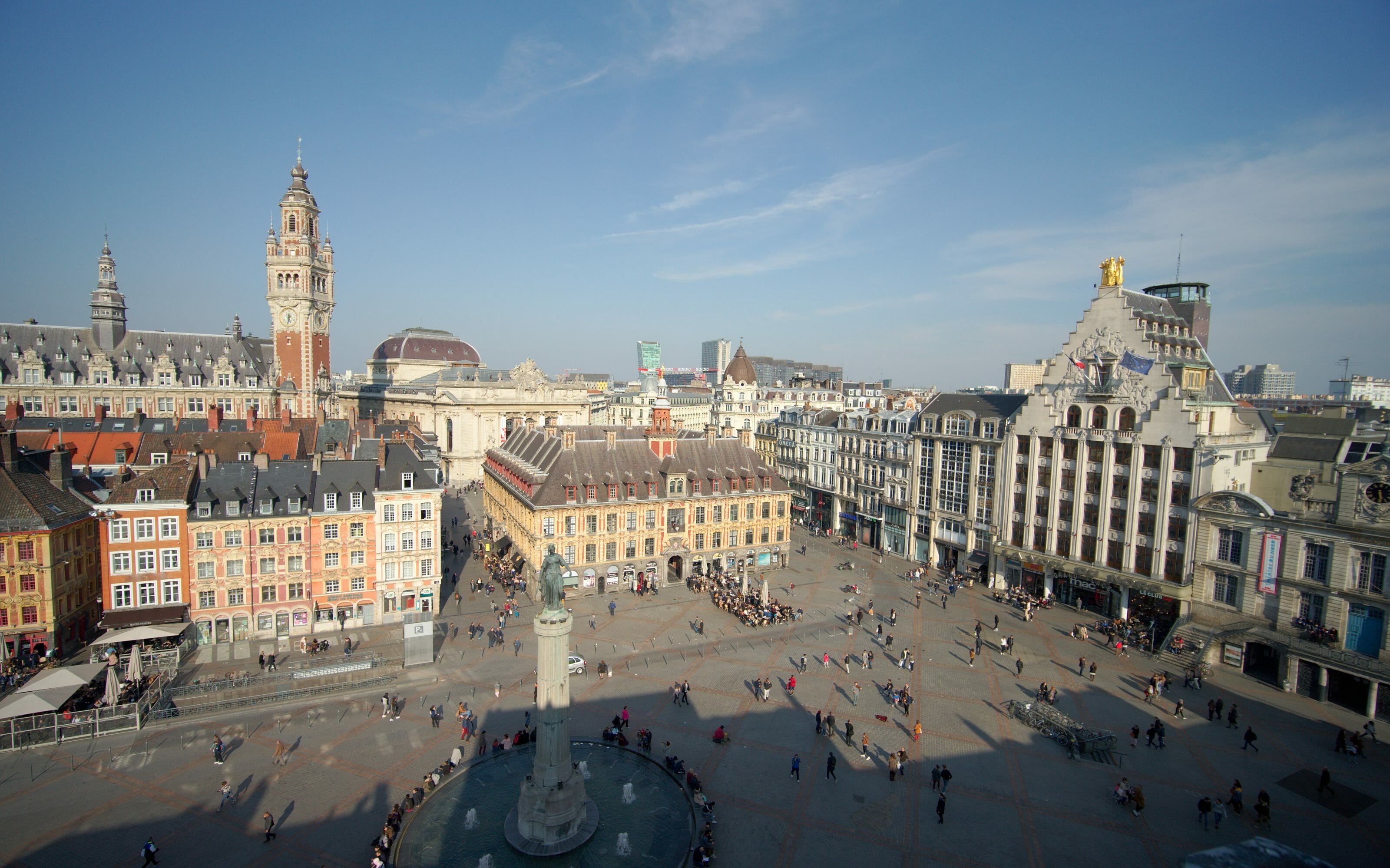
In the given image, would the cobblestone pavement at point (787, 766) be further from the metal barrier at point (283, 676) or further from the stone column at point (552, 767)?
the stone column at point (552, 767)

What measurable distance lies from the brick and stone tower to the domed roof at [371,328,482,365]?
4666cm

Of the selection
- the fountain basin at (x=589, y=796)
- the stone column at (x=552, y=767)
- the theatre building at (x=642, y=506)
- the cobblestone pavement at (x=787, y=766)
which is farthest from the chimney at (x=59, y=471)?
A: the stone column at (x=552, y=767)

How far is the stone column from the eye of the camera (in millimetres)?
23828

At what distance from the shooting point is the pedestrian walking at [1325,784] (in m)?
29.2

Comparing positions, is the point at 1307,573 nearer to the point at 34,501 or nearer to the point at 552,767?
the point at 552,767

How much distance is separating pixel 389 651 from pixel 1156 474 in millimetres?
53592

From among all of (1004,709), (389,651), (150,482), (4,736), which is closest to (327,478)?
(150,482)

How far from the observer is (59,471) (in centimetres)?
4422

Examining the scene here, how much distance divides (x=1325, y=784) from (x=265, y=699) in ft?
167

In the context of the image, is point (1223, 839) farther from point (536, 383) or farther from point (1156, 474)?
point (536, 383)

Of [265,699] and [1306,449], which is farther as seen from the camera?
[1306,449]

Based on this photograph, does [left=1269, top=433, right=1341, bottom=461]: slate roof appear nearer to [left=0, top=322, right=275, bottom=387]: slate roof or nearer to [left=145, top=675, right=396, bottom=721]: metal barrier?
[left=145, top=675, right=396, bottom=721]: metal barrier

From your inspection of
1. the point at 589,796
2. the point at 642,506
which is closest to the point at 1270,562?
the point at 589,796

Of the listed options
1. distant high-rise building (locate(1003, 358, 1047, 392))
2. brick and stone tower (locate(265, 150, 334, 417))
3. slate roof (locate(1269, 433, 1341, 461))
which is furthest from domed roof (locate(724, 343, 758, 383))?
slate roof (locate(1269, 433, 1341, 461))
